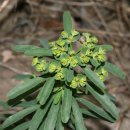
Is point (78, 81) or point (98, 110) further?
point (98, 110)

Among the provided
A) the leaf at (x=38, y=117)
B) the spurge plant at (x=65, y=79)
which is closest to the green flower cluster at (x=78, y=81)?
the spurge plant at (x=65, y=79)

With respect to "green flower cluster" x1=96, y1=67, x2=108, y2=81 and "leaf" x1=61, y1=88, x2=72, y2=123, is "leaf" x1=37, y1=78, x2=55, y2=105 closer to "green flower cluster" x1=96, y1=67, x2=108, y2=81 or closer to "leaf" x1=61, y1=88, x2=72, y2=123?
"leaf" x1=61, y1=88, x2=72, y2=123

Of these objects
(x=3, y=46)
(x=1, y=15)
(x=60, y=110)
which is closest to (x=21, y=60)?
(x=3, y=46)

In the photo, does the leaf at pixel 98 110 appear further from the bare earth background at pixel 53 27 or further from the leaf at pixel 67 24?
the bare earth background at pixel 53 27

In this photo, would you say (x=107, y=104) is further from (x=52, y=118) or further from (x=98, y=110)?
(x=52, y=118)

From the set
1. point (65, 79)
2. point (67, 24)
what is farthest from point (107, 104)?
point (67, 24)

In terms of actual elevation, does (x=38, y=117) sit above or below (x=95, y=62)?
below

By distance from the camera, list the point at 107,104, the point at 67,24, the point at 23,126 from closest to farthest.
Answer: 1. the point at 107,104
2. the point at 67,24
3. the point at 23,126
